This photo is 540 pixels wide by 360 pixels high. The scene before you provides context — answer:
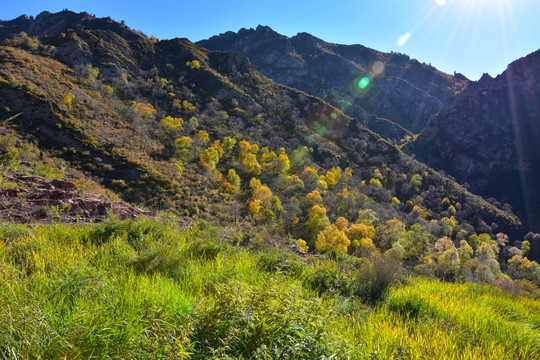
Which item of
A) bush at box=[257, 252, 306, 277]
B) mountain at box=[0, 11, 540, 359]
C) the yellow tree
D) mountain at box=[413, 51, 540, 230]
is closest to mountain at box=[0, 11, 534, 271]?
mountain at box=[0, 11, 540, 359]

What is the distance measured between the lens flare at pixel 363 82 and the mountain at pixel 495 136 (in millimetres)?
57703

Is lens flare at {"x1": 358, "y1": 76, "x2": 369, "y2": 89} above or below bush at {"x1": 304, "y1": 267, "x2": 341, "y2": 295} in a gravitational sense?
above

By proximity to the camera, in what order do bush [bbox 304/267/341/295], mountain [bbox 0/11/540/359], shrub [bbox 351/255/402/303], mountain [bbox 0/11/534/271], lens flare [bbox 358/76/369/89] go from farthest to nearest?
lens flare [bbox 358/76/369/89], mountain [bbox 0/11/534/271], shrub [bbox 351/255/402/303], bush [bbox 304/267/341/295], mountain [bbox 0/11/540/359]

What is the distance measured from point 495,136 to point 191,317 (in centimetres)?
16840

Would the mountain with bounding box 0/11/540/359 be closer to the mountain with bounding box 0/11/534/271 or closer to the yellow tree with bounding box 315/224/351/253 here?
the yellow tree with bounding box 315/224/351/253

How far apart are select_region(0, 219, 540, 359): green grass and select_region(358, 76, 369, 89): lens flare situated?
662ft

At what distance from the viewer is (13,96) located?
30.5 m

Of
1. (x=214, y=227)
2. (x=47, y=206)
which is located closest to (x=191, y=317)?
(x=214, y=227)

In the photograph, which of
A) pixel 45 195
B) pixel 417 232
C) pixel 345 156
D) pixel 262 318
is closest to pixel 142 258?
pixel 262 318

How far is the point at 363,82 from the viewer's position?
184m

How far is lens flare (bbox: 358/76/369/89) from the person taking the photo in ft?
597

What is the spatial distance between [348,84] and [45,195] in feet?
655

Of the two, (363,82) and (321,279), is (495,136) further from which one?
(321,279)

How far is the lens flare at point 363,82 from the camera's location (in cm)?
18200
